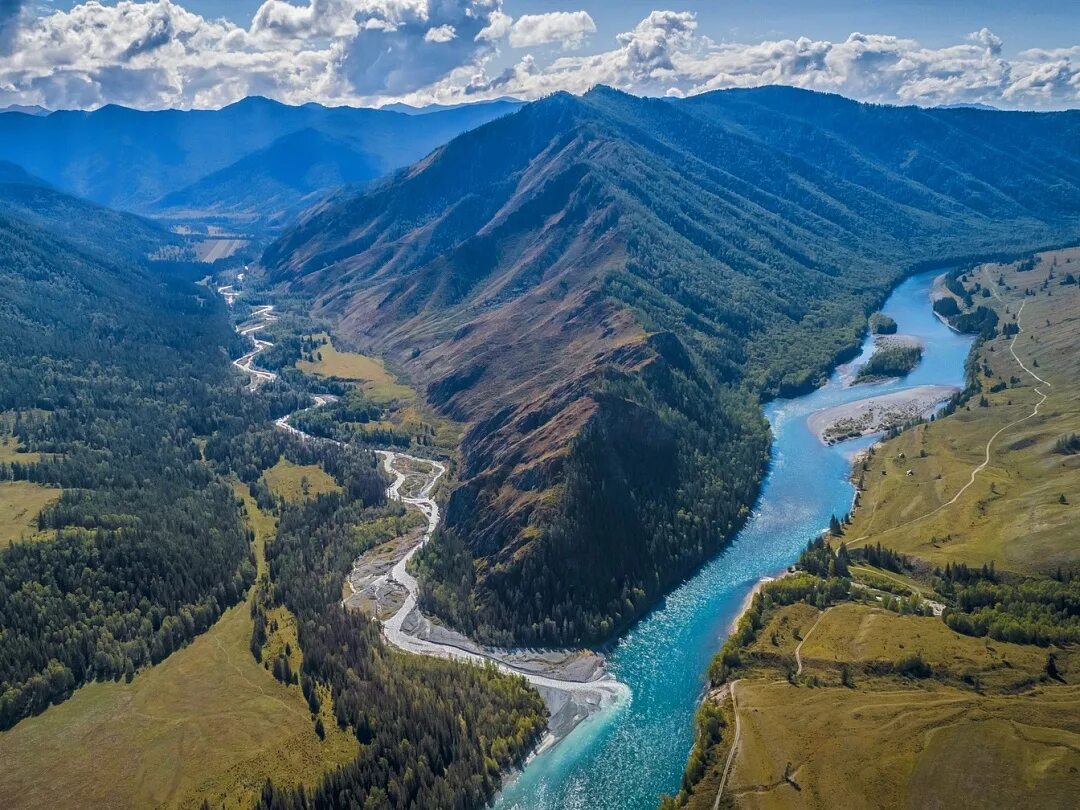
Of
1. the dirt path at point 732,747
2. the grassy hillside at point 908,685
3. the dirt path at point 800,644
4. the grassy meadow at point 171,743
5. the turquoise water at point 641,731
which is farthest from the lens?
the dirt path at point 800,644

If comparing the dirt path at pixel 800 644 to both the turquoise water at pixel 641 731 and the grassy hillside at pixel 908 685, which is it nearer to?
the grassy hillside at pixel 908 685

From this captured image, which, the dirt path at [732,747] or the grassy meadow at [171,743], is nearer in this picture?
the dirt path at [732,747]

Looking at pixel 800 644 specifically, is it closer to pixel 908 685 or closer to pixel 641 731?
pixel 908 685

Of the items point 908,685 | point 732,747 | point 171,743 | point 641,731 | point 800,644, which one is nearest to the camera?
point 732,747

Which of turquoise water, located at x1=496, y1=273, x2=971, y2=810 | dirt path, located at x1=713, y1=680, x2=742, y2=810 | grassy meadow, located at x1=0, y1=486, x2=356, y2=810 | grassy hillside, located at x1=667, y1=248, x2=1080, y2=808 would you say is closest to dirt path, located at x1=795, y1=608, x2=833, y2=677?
grassy hillside, located at x1=667, y1=248, x2=1080, y2=808

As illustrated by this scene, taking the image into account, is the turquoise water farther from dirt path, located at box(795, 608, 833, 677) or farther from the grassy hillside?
dirt path, located at box(795, 608, 833, 677)

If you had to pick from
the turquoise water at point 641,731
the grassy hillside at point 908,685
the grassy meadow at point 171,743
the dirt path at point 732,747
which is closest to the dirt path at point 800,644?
the grassy hillside at point 908,685

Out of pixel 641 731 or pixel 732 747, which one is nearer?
pixel 732 747

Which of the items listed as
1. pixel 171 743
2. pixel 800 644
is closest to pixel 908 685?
pixel 800 644

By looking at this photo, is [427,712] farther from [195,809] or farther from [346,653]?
[195,809]

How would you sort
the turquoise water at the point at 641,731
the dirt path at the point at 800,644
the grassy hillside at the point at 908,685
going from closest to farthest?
the grassy hillside at the point at 908,685, the turquoise water at the point at 641,731, the dirt path at the point at 800,644

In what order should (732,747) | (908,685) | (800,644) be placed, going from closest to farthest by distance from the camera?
(732,747) → (908,685) → (800,644)
